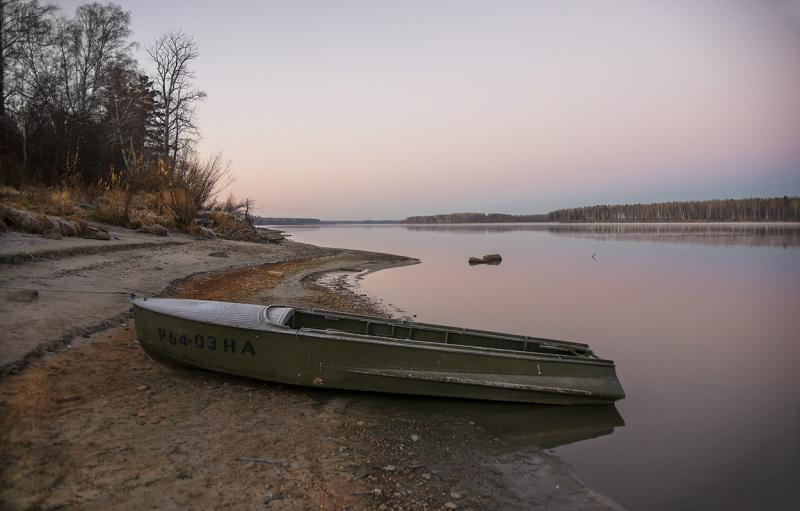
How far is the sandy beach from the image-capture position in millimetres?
2916

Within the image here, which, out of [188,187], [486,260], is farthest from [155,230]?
[486,260]

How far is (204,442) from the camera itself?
3549mm

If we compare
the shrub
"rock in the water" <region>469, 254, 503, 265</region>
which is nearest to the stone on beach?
the shrub

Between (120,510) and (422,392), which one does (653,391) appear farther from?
(120,510)

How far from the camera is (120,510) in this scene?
2.63 meters

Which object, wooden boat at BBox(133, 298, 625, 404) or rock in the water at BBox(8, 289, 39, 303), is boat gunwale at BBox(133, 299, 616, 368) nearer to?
wooden boat at BBox(133, 298, 625, 404)

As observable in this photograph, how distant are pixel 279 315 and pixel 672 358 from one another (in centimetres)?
684

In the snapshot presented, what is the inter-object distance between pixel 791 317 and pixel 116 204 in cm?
2118

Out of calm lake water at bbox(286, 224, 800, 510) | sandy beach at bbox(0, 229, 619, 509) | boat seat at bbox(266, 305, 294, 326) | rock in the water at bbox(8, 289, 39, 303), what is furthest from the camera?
rock in the water at bbox(8, 289, 39, 303)

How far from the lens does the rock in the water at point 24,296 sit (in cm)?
600

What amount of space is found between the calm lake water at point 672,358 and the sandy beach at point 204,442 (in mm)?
1015

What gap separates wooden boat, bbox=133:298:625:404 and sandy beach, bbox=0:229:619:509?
248mm

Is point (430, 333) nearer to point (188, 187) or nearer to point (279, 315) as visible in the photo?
point (279, 315)

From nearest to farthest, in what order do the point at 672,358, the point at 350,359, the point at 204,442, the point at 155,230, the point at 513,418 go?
the point at 204,442
the point at 350,359
the point at 513,418
the point at 672,358
the point at 155,230
